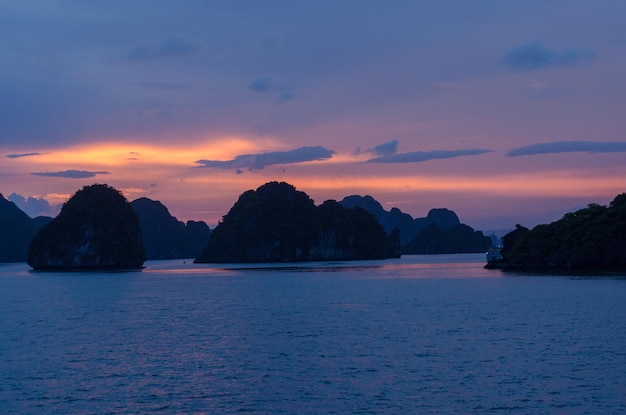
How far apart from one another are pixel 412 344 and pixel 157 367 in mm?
18940

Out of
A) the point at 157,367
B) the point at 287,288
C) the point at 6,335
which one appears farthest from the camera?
the point at 287,288

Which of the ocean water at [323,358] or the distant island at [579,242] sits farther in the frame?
the distant island at [579,242]

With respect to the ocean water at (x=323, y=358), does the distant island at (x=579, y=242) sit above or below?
above

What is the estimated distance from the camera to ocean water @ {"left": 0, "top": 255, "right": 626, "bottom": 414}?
34.9 meters

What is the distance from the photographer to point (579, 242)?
15862 cm

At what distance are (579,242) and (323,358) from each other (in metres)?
127

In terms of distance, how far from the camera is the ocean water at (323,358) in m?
34.9

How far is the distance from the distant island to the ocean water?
2833 inches

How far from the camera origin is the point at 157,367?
45.3 meters

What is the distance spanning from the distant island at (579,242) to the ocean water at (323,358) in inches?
2833

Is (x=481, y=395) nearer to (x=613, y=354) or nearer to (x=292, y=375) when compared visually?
(x=292, y=375)

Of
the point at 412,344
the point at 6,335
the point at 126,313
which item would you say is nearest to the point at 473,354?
the point at 412,344

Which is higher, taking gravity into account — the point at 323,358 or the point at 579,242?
the point at 579,242

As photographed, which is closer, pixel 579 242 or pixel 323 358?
pixel 323 358
